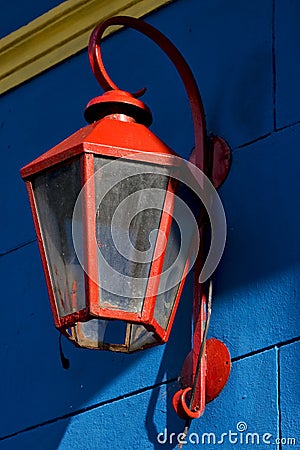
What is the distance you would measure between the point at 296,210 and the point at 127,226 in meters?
0.47

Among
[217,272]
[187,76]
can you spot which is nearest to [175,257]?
[217,272]

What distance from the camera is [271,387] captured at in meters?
2.96

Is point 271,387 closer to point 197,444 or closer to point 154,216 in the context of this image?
point 197,444

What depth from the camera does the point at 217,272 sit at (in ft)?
10.4

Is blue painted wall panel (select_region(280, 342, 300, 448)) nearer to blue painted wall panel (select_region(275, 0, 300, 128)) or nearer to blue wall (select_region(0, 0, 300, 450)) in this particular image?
blue wall (select_region(0, 0, 300, 450))

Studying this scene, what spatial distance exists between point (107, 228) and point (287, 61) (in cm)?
74

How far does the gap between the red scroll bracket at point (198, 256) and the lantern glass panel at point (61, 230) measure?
24 centimetres

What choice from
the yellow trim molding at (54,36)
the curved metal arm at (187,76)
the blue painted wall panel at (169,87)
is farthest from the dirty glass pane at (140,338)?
the yellow trim molding at (54,36)

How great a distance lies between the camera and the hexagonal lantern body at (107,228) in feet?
9.18

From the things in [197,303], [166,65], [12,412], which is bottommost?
[12,412]

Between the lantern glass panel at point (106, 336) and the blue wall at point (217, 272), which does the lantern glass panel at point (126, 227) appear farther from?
the blue wall at point (217, 272)

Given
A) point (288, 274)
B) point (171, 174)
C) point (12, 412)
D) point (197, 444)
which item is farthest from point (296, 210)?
point (12, 412)

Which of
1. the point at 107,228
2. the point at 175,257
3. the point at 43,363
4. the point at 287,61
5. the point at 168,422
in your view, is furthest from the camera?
the point at 43,363

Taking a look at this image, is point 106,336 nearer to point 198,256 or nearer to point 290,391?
point 198,256
